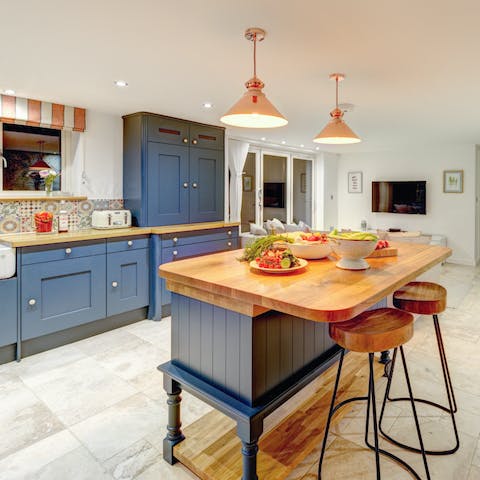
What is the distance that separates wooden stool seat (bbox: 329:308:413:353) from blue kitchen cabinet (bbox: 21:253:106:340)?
256 centimetres

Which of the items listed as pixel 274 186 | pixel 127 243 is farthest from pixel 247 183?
pixel 127 243

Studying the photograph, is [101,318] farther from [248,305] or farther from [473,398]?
[473,398]

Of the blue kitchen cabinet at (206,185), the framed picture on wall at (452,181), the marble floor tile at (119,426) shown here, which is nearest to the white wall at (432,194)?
the framed picture on wall at (452,181)

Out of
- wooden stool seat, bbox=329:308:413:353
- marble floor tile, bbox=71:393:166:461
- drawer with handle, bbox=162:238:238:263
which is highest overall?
drawer with handle, bbox=162:238:238:263

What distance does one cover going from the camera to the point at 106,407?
7.96 ft

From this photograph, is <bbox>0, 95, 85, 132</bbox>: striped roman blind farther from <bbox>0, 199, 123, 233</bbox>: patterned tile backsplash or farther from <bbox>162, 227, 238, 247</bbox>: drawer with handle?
<bbox>162, 227, 238, 247</bbox>: drawer with handle

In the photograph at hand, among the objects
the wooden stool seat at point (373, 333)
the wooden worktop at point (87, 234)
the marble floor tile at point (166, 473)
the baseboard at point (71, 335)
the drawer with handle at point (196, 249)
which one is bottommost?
the marble floor tile at point (166, 473)

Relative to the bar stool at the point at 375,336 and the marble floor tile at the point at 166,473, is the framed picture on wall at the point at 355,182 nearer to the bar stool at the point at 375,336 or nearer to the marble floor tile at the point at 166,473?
the bar stool at the point at 375,336

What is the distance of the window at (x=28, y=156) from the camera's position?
145 inches

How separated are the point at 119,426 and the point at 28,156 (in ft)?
9.59

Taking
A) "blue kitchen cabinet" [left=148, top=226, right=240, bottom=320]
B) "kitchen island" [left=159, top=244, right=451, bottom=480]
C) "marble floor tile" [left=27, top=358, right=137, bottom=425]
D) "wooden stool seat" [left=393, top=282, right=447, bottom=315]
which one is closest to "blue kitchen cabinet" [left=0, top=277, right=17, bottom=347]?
"marble floor tile" [left=27, top=358, right=137, bottom=425]

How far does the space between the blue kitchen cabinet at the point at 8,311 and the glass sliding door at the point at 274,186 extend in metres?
4.74

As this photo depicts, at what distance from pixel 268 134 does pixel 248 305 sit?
4.71 metres

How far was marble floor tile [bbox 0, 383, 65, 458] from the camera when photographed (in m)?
2.09
